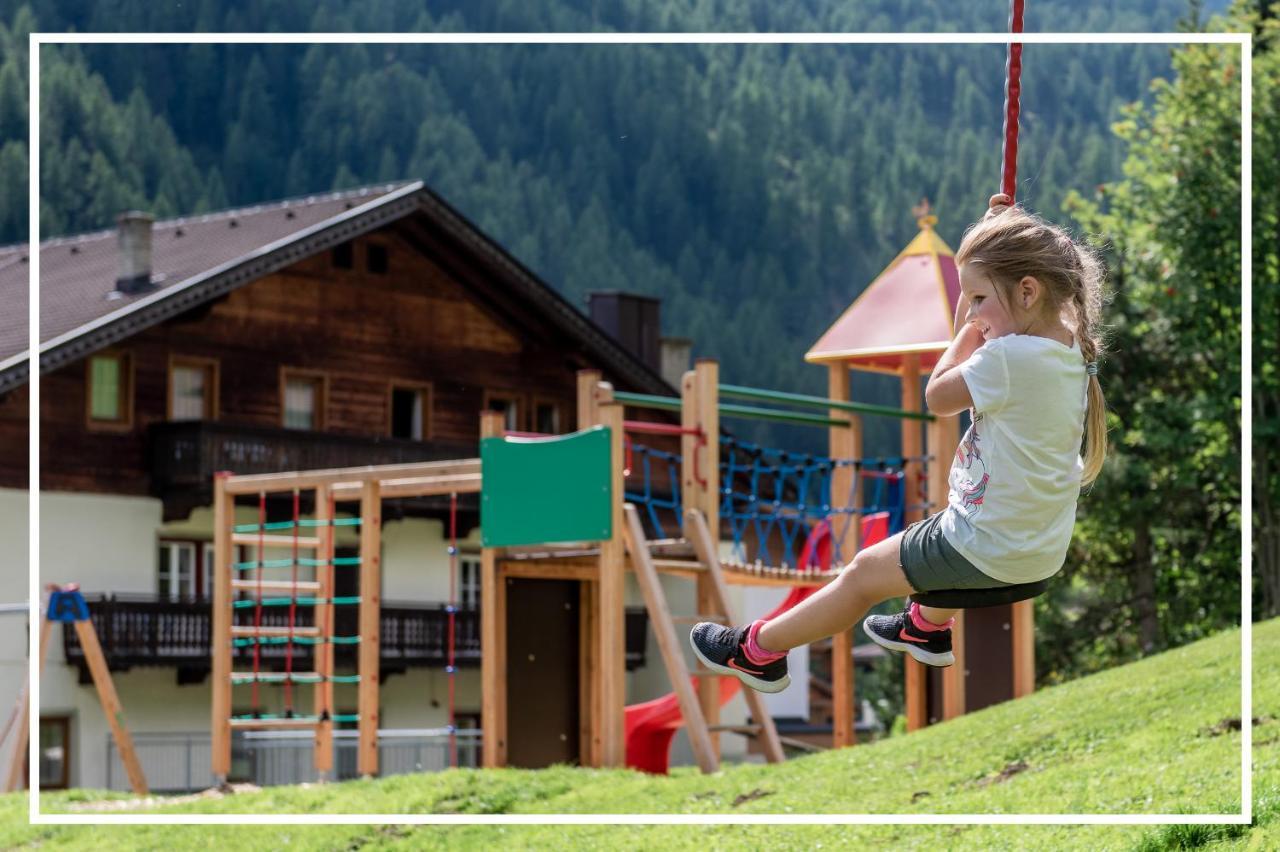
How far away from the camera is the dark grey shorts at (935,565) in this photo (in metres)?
5.27

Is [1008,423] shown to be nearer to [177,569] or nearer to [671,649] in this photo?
[671,649]

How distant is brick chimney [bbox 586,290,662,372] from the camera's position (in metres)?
33.5

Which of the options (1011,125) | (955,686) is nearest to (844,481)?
(955,686)

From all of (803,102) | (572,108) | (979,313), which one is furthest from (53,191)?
(979,313)

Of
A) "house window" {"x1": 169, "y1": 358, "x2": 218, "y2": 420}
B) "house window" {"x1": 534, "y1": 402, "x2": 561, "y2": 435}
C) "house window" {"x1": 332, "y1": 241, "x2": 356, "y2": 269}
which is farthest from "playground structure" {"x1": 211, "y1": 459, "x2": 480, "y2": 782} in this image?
"house window" {"x1": 534, "y1": 402, "x2": 561, "y2": 435}

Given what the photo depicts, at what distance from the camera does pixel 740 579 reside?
14.6 metres

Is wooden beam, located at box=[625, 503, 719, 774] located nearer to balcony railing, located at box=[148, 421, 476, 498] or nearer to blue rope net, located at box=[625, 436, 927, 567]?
blue rope net, located at box=[625, 436, 927, 567]

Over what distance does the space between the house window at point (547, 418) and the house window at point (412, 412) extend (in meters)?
1.62

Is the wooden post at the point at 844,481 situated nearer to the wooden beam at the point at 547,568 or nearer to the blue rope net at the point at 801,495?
the blue rope net at the point at 801,495

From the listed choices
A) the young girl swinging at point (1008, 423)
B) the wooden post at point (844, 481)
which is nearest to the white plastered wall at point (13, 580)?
the wooden post at point (844, 481)

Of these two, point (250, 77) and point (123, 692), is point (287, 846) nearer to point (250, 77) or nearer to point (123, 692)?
point (123, 692)

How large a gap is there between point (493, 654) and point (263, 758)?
15332 millimetres

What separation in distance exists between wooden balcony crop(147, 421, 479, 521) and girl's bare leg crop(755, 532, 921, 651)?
73.9 feet

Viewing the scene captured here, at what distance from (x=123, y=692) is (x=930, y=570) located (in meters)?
24.0
